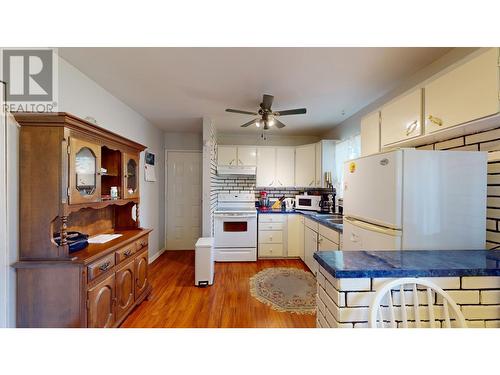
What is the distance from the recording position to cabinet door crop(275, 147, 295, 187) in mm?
3949

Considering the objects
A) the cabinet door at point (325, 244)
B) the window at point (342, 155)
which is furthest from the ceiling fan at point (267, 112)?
the cabinet door at point (325, 244)

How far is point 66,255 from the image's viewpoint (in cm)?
134

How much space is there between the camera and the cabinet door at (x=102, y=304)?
140cm

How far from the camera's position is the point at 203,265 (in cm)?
263

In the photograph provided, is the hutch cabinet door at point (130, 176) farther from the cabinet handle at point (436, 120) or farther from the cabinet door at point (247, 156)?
the cabinet handle at point (436, 120)

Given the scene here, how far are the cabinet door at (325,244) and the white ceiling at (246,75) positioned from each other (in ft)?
5.92

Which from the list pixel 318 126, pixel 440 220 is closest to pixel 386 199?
pixel 440 220

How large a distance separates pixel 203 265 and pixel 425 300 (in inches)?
92.5

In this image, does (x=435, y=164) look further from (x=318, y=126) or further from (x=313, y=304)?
(x=318, y=126)

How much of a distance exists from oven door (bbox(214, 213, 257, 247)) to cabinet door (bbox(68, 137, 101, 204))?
200 cm

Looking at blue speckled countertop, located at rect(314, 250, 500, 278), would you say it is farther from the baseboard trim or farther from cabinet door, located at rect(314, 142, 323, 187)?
the baseboard trim

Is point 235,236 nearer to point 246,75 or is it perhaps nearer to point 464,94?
point 246,75

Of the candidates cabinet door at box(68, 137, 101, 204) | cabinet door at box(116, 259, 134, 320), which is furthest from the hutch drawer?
cabinet door at box(68, 137, 101, 204)

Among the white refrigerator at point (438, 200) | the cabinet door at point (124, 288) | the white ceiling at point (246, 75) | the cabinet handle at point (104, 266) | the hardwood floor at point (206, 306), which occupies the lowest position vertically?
the hardwood floor at point (206, 306)
